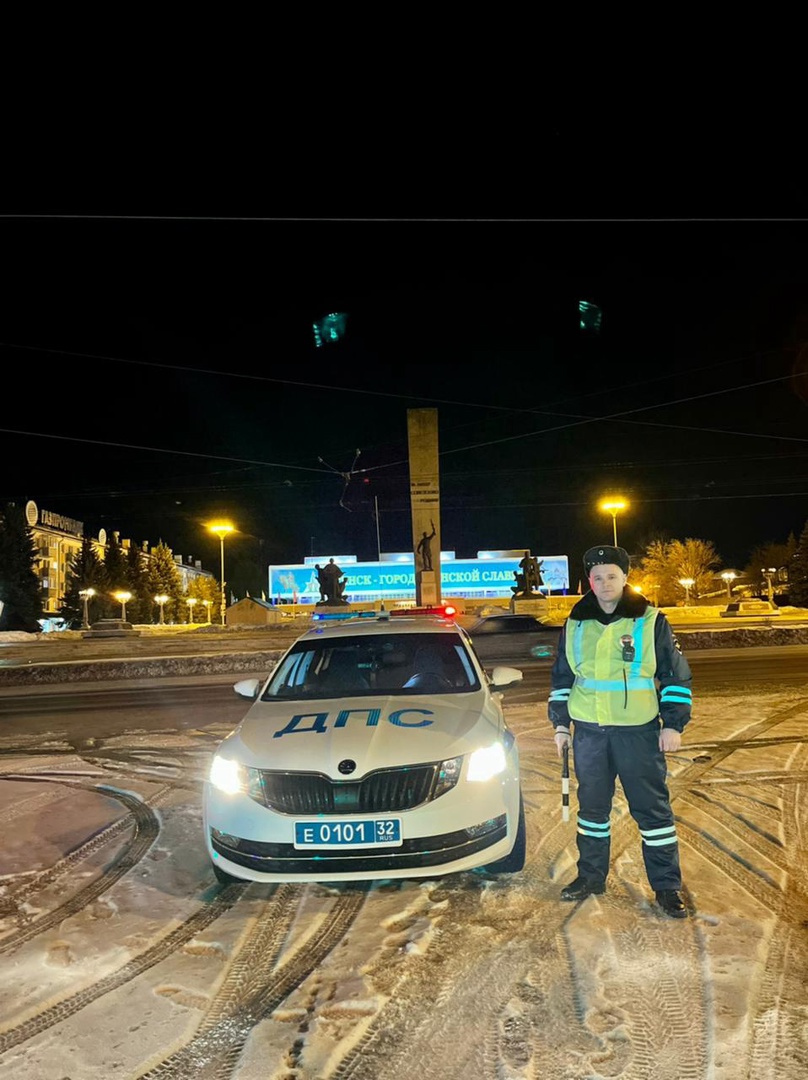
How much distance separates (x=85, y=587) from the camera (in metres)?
73.4

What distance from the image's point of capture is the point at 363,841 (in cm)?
402

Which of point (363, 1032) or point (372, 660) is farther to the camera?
point (372, 660)

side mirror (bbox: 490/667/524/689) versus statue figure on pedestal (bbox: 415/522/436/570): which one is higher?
statue figure on pedestal (bbox: 415/522/436/570)

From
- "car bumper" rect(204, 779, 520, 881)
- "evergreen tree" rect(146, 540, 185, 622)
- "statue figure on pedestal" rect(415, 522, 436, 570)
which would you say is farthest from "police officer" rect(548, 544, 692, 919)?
"evergreen tree" rect(146, 540, 185, 622)

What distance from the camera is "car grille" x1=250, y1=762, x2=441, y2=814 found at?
13.4 ft

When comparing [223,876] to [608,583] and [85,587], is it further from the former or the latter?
[85,587]

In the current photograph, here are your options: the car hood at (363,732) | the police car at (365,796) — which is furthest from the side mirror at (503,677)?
the police car at (365,796)

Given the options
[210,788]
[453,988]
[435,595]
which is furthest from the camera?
[435,595]

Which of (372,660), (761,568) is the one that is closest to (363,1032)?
(372,660)

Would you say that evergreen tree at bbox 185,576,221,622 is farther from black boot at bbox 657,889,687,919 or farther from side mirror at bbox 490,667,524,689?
black boot at bbox 657,889,687,919

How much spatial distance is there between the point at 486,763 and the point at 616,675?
869mm

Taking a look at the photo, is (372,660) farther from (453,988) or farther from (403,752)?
(453,988)

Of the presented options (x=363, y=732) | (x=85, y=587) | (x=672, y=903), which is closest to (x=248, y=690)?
(x=363, y=732)

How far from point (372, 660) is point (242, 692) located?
124cm
